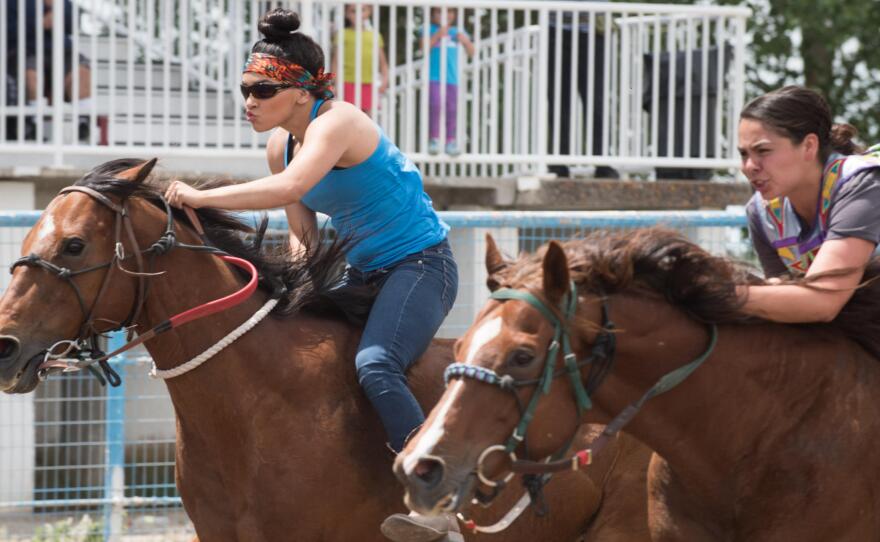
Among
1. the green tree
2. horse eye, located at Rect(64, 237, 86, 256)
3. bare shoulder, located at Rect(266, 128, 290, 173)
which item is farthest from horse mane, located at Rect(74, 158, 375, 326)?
the green tree

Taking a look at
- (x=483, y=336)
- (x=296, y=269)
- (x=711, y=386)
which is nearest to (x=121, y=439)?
(x=296, y=269)

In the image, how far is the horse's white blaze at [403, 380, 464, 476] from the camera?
3465 millimetres

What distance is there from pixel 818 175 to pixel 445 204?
292 inches

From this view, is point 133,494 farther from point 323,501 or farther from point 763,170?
point 763,170

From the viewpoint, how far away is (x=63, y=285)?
444 centimetres

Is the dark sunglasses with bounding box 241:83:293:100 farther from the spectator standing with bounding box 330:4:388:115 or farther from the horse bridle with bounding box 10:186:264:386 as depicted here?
the spectator standing with bounding box 330:4:388:115

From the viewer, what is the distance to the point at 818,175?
420 centimetres

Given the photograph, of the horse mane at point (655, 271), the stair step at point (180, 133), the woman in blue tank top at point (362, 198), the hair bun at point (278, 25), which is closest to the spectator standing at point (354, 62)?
the stair step at point (180, 133)

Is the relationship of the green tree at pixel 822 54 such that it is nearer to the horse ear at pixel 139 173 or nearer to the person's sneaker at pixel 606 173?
the person's sneaker at pixel 606 173

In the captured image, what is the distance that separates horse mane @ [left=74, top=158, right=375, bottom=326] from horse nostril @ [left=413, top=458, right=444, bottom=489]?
1.56 metres

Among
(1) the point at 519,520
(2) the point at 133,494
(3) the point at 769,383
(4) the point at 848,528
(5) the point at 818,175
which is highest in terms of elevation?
(5) the point at 818,175

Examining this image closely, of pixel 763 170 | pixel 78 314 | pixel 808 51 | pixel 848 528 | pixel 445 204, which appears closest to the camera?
pixel 848 528

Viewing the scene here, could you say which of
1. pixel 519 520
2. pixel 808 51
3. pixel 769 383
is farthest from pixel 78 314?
pixel 808 51

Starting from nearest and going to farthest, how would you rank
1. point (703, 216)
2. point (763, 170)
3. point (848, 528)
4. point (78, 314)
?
point (848, 528), point (763, 170), point (78, 314), point (703, 216)
